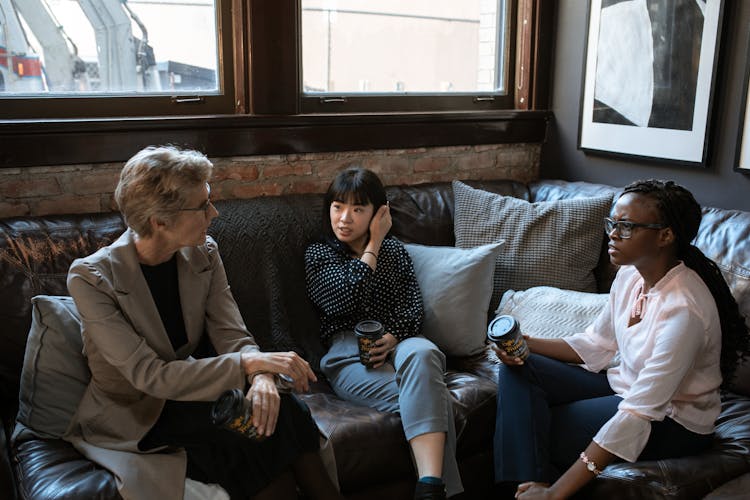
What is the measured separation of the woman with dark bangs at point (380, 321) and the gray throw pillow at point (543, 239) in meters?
0.42

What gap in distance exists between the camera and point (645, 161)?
3072 millimetres

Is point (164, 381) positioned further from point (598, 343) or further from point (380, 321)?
point (598, 343)

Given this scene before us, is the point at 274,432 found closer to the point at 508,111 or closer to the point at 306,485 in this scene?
the point at 306,485

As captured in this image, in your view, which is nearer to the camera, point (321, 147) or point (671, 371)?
point (671, 371)

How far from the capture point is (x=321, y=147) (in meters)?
3.00

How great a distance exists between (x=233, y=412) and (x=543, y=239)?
5.38 ft

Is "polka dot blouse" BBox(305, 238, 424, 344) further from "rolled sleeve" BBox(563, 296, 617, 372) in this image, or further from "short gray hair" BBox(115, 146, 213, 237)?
"short gray hair" BBox(115, 146, 213, 237)

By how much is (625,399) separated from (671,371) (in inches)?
5.4

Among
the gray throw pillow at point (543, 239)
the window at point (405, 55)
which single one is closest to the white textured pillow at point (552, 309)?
the gray throw pillow at point (543, 239)

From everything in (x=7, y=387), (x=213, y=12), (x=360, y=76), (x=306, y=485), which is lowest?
(x=306, y=485)

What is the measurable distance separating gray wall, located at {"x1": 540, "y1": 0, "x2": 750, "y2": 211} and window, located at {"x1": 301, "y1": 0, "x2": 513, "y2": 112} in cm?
26

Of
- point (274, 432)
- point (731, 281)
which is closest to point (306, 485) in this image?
point (274, 432)

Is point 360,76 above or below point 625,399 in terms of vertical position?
above

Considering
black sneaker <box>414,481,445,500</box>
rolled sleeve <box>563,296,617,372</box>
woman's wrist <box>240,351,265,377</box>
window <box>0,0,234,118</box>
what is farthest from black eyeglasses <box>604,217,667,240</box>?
window <box>0,0,234,118</box>
